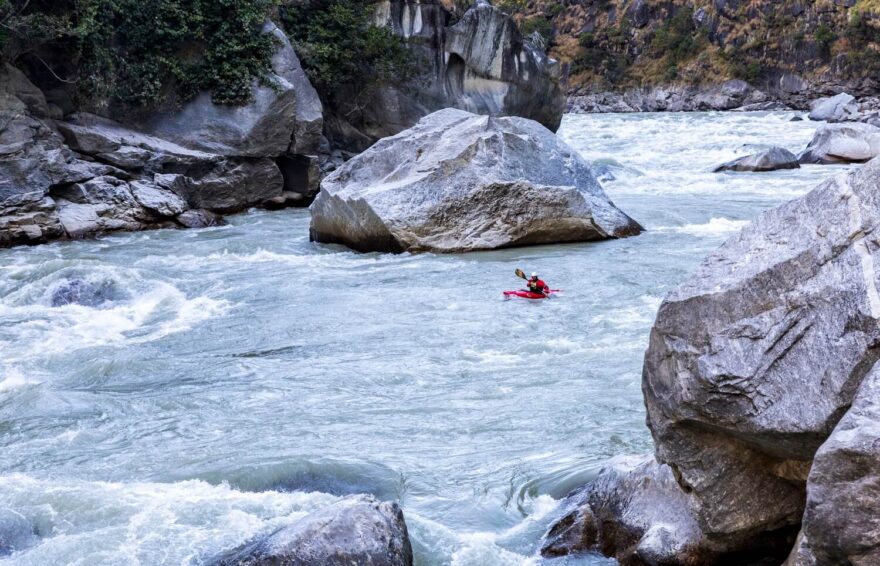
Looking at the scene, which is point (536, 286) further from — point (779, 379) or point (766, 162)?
point (766, 162)

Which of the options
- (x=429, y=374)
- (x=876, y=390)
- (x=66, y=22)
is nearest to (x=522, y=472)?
(x=429, y=374)

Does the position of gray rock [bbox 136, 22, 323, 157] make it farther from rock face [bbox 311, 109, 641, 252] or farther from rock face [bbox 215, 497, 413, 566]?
rock face [bbox 215, 497, 413, 566]

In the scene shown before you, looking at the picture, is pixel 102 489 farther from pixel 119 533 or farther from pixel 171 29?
pixel 171 29

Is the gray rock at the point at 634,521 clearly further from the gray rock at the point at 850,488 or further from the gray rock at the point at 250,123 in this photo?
the gray rock at the point at 250,123

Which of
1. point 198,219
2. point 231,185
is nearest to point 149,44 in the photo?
point 231,185

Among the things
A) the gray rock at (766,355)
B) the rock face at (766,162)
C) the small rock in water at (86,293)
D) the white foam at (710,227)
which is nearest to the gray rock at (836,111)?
the rock face at (766,162)

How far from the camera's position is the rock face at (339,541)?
14.1ft

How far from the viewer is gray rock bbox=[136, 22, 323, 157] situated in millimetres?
19188

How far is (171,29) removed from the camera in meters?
19.4

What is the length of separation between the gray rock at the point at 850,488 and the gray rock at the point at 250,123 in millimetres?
17175

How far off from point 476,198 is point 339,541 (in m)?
9.47

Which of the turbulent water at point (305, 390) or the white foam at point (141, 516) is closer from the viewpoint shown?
the white foam at point (141, 516)

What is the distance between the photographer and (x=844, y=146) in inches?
933

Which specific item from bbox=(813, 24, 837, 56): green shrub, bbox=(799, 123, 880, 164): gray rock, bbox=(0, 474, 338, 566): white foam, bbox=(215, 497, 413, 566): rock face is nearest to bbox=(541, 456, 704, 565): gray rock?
bbox=(215, 497, 413, 566): rock face
